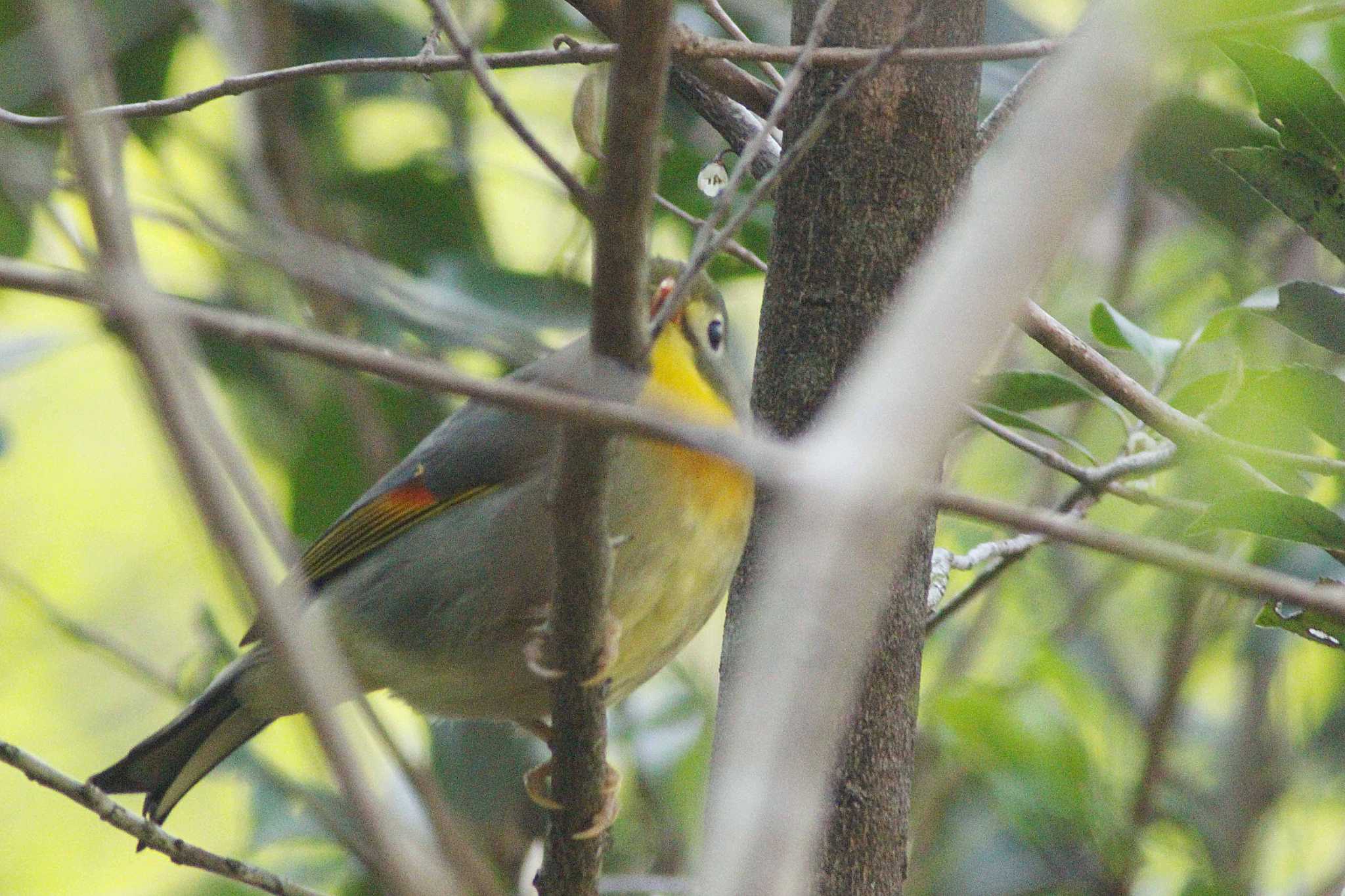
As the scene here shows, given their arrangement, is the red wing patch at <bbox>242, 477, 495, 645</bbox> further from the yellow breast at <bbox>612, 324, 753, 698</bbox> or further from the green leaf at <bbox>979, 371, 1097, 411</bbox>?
the green leaf at <bbox>979, 371, 1097, 411</bbox>

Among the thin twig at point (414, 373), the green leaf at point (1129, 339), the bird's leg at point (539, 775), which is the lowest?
the bird's leg at point (539, 775)

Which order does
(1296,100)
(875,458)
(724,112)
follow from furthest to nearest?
(724,112) → (1296,100) → (875,458)

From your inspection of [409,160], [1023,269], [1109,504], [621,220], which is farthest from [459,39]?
[1109,504]

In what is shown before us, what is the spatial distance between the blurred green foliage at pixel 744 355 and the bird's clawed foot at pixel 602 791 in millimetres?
650

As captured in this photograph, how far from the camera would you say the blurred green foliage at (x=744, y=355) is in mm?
3613

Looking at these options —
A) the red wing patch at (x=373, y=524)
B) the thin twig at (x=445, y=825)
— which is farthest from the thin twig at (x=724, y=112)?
the thin twig at (x=445, y=825)

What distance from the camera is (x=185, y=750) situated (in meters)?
3.05

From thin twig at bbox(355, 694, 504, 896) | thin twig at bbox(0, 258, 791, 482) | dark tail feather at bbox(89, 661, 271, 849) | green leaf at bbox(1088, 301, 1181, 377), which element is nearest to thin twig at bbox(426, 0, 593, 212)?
thin twig at bbox(0, 258, 791, 482)

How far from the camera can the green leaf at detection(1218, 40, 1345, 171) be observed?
7.14 ft

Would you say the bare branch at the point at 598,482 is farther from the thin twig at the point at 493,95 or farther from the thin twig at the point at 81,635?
the thin twig at the point at 81,635

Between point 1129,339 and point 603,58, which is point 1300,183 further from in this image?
point 603,58

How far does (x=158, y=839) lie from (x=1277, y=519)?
1.73 m

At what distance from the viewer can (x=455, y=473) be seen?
113 inches

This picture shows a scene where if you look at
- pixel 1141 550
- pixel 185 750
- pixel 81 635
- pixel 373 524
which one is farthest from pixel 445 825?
pixel 1141 550
